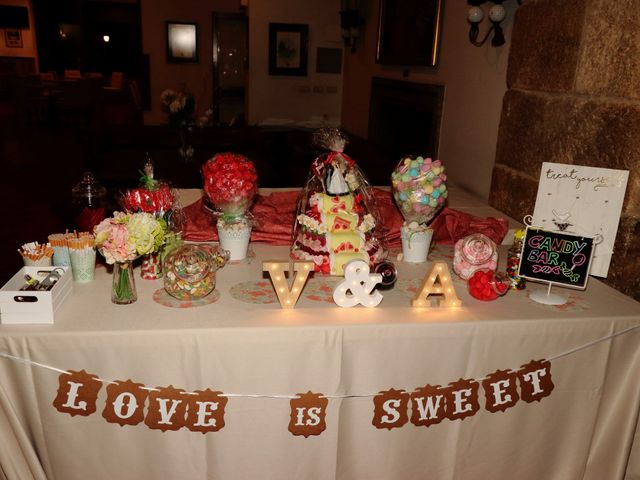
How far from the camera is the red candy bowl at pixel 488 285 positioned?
1574 mm

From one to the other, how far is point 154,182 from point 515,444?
135cm

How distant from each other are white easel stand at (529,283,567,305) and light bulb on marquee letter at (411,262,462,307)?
26 centimetres

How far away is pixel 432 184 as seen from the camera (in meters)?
1.78

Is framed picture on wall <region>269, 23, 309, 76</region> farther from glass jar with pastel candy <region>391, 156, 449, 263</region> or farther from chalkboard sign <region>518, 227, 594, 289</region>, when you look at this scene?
chalkboard sign <region>518, 227, 594, 289</region>

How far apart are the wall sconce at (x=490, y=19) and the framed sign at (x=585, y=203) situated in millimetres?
1175

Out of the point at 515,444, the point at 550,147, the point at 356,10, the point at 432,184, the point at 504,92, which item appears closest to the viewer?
the point at 515,444

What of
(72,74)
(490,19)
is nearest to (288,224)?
(490,19)

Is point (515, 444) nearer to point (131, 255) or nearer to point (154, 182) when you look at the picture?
point (131, 255)

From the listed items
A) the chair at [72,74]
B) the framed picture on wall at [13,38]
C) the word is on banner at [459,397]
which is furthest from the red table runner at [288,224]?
the framed picture on wall at [13,38]

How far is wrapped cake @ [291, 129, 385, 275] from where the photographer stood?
171 cm

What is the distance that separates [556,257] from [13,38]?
1567cm

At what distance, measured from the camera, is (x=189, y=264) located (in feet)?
4.84

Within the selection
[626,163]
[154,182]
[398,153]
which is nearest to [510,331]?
[626,163]

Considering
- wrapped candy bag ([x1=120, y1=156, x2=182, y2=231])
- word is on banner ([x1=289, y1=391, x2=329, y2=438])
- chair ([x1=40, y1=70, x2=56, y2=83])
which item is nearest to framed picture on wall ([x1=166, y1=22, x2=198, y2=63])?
chair ([x1=40, y1=70, x2=56, y2=83])
